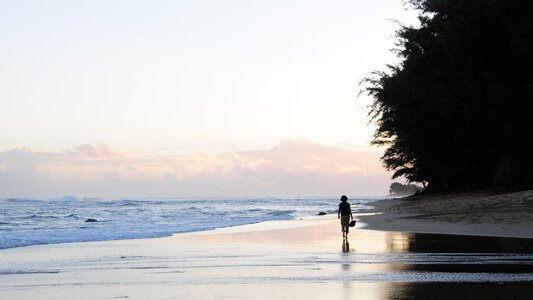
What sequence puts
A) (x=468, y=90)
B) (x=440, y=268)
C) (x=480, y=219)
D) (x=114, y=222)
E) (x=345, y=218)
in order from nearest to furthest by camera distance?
(x=440, y=268), (x=345, y=218), (x=480, y=219), (x=468, y=90), (x=114, y=222)

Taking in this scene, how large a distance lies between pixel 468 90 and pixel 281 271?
28644mm

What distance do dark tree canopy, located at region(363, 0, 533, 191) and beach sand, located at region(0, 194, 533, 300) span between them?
Answer: 16280 millimetres

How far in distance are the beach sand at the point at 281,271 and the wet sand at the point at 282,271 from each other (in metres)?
0.02

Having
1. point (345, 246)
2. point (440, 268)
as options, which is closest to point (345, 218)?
point (345, 246)

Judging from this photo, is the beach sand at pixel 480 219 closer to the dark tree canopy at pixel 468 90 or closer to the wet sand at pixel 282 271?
the wet sand at pixel 282 271

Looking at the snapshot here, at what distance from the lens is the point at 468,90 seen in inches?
1564

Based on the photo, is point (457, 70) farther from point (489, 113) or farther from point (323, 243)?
point (323, 243)

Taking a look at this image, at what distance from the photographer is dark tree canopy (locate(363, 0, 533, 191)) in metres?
35.7

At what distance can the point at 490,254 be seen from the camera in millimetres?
17000

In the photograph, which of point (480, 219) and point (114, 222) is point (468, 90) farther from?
point (114, 222)

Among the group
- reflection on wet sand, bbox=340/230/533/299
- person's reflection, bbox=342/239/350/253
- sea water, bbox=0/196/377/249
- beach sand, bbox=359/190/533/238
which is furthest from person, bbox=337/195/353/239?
sea water, bbox=0/196/377/249

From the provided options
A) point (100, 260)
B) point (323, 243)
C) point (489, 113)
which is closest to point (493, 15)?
point (489, 113)

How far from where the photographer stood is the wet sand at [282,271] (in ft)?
36.3

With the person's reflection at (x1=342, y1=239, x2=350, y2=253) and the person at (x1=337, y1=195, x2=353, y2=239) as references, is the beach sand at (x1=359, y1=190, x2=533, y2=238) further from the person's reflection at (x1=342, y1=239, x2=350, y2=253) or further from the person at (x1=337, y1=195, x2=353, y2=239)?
the person's reflection at (x1=342, y1=239, x2=350, y2=253)
